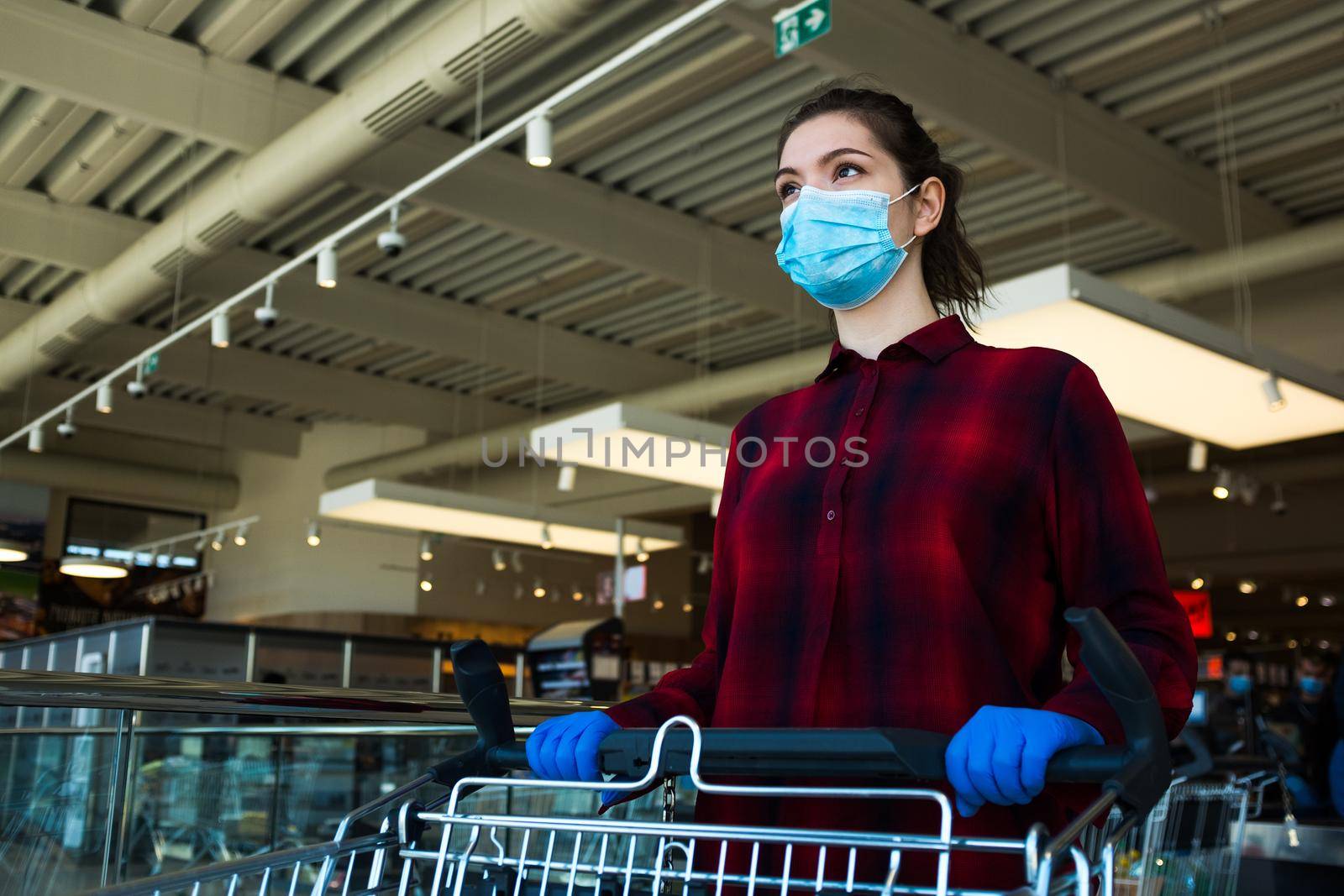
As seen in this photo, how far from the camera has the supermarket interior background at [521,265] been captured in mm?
5559

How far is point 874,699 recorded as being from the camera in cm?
122

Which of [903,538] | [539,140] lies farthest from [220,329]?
[903,538]

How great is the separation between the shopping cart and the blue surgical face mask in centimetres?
58

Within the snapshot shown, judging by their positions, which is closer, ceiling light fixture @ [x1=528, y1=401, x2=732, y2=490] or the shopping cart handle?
the shopping cart handle

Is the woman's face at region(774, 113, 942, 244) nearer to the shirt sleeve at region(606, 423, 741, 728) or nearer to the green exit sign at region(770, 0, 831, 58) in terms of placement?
the shirt sleeve at region(606, 423, 741, 728)

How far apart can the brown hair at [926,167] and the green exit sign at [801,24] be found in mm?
3057

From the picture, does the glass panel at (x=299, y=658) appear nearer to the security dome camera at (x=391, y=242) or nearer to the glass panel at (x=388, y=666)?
the glass panel at (x=388, y=666)

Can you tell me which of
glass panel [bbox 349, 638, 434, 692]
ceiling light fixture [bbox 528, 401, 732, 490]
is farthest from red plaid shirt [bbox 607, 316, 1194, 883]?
glass panel [bbox 349, 638, 434, 692]

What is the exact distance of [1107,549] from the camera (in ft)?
3.86

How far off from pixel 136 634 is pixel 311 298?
3.02 m

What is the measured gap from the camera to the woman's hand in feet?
3.66

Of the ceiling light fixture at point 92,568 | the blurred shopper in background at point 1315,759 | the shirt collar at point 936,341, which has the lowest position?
the blurred shopper in background at point 1315,759

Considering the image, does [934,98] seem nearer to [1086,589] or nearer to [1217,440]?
[1217,440]

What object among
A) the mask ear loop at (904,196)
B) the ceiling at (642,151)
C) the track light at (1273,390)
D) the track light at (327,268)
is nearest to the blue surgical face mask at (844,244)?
the mask ear loop at (904,196)
